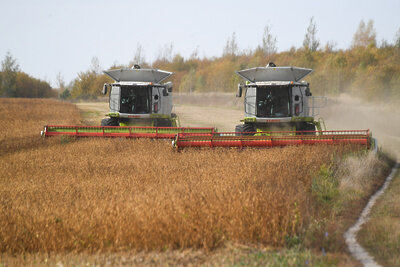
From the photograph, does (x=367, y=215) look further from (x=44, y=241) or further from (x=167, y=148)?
(x=167, y=148)

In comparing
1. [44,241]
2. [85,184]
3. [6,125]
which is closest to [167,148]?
[85,184]

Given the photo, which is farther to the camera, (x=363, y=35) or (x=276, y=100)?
(x=363, y=35)

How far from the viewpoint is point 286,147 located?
10578 mm

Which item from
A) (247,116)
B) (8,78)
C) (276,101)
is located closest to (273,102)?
(276,101)

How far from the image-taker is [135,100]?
1496 centimetres

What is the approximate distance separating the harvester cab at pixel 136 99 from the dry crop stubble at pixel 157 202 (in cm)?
506

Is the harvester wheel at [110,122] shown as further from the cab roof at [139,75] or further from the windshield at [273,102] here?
the windshield at [273,102]

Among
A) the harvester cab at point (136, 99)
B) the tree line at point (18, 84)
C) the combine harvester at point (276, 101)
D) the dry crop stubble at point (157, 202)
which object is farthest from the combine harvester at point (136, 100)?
the tree line at point (18, 84)

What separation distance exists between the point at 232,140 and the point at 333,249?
5.96 meters

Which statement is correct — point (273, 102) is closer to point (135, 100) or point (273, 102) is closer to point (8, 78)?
point (135, 100)

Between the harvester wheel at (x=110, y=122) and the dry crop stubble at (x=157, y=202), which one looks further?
the harvester wheel at (x=110, y=122)

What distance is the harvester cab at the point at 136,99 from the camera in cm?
1484

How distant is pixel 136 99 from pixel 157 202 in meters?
9.72

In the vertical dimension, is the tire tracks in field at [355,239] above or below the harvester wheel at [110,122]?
below
